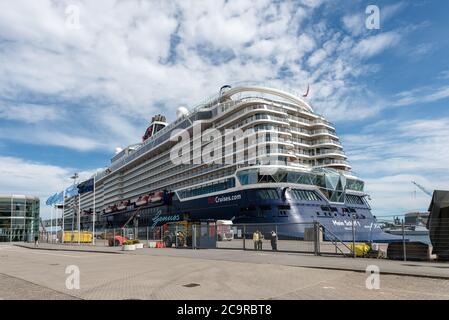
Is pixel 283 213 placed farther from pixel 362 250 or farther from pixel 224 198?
pixel 362 250

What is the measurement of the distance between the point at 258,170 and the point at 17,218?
4452 cm

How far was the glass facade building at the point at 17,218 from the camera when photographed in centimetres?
6291

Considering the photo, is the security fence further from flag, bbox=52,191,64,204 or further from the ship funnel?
the ship funnel

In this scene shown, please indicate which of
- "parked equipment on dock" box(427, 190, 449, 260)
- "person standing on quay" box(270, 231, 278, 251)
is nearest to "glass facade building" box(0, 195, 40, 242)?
"person standing on quay" box(270, 231, 278, 251)

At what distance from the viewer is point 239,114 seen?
5253 centimetres

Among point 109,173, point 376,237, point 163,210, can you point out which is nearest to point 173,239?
point 376,237

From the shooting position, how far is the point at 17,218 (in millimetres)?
64438

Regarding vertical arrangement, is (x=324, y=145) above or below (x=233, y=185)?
above

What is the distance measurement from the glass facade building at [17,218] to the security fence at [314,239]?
14.5 m

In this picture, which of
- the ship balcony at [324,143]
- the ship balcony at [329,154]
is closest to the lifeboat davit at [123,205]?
the ship balcony at [324,143]

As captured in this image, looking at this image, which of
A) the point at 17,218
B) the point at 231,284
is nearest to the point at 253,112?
the point at 231,284

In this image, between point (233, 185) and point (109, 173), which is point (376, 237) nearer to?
point (233, 185)

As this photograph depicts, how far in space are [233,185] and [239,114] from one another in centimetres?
1072
